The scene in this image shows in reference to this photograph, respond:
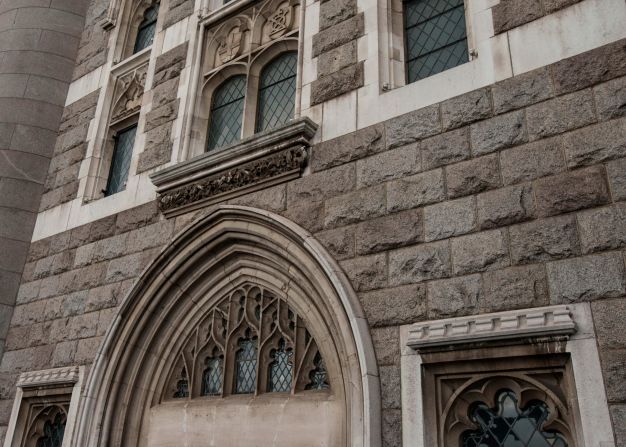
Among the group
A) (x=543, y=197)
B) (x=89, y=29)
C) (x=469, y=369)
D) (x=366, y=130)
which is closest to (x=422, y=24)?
(x=366, y=130)

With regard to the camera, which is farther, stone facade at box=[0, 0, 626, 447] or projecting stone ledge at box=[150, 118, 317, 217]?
projecting stone ledge at box=[150, 118, 317, 217]

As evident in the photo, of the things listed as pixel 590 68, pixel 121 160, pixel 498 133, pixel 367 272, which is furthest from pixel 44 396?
pixel 590 68

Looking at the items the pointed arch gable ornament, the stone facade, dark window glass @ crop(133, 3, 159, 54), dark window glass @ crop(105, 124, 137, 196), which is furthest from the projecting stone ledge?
dark window glass @ crop(133, 3, 159, 54)

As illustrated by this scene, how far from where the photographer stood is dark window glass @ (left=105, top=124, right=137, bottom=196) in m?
8.18

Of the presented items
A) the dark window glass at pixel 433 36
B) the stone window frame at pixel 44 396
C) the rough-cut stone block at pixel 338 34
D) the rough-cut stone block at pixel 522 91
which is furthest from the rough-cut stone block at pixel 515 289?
the stone window frame at pixel 44 396

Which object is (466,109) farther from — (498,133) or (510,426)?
(510,426)

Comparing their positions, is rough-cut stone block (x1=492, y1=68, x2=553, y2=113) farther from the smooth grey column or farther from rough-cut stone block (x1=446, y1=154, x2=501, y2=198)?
the smooth grey column

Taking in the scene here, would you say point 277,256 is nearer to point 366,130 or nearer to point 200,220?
point 200,220

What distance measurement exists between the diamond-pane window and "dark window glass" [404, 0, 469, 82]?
3012mm

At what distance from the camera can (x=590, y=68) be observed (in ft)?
13.7

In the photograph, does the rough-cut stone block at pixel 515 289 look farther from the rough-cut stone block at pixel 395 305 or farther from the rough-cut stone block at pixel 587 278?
the rough-cut stone block at pixel 395 305

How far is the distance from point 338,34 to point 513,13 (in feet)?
5.99

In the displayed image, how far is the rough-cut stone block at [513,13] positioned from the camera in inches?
182

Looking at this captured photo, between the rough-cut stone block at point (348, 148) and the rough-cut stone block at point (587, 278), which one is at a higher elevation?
the rough-cut stone block at point (348, 148)
